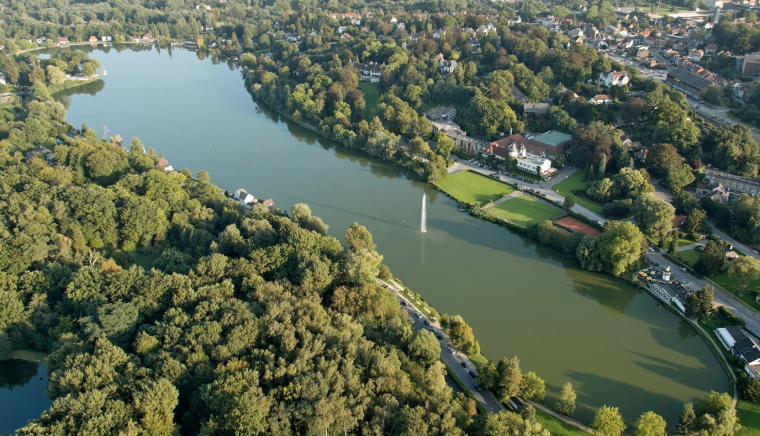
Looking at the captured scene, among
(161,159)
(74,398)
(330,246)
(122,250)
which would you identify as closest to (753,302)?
(330,246)

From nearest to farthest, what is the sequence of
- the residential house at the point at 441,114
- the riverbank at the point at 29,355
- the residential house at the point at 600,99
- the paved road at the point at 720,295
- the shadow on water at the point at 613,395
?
the shadow on water at the point at 613,395 → the riverbank at the point at 29,355 → the paved road at the point at 720,295 → the residential house at the point at 600,99 → the residential house at the point at 441,114

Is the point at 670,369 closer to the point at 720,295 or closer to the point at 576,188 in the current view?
the point at 720,295

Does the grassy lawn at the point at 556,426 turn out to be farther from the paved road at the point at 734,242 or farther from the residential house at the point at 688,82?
the residential house at the point at 688,82

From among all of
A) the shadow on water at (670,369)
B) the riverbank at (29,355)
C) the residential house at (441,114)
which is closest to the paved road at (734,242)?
the shadow on water at (670,369)

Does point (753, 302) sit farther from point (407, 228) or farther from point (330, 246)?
point (330, 246)

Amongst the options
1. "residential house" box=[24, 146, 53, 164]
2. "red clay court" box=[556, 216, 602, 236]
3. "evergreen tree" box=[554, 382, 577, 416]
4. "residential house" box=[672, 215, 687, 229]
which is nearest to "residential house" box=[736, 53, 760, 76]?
"residential house" box=[672, 215, 687, 229]

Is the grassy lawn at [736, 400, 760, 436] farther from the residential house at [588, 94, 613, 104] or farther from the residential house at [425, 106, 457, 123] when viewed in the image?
the residential house at [425, 106, 457, 123]
